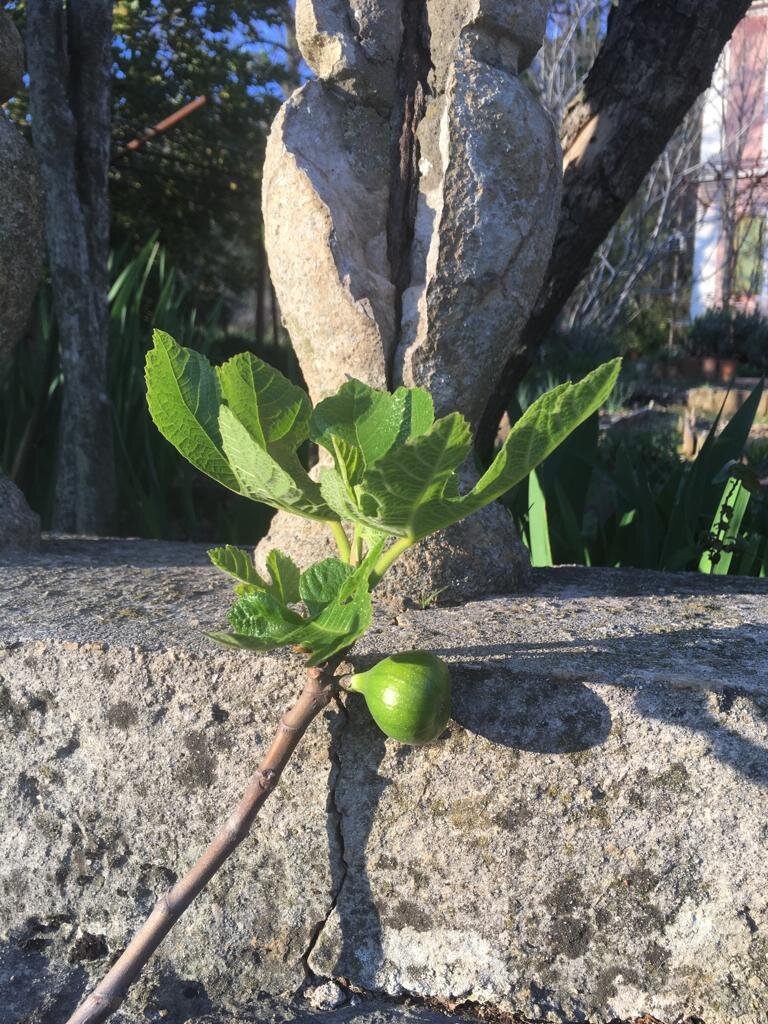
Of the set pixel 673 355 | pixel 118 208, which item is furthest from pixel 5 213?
pixel 673 355

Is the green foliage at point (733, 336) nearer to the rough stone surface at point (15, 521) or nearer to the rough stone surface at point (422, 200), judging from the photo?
the rough stone surface at point (422, 200)

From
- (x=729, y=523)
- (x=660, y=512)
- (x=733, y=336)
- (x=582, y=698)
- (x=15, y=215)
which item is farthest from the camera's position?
(x=733, y=336)

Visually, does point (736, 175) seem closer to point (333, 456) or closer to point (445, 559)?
point (445, 559)

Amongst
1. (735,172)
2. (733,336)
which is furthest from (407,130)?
(733,336)

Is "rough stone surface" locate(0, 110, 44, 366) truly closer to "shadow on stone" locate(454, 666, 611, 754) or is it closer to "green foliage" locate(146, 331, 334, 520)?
"green foliage" locate(146, 331, 334, 520)

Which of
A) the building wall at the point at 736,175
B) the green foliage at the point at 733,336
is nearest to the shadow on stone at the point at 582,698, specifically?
the building wall at the point at 736,175
